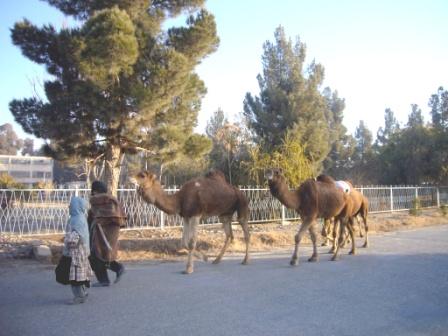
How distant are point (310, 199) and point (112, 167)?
7262 mm

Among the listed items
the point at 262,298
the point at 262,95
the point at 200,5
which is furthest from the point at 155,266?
the point at 262,95

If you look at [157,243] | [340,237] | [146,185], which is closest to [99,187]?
[146,185]

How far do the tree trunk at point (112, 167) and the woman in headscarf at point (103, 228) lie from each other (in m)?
7.39

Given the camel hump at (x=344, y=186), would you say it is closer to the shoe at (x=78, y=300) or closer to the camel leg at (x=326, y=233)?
the camel leg at (x=326, y=233)

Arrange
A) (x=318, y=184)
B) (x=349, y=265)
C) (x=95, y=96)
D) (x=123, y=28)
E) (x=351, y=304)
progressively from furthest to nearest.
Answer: (x=95, y=96) < (x=123, y=28) < (x=318, y=184) < (x=349, y=265) < (x=351, y=304)

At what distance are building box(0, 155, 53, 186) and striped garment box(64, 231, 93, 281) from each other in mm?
79517

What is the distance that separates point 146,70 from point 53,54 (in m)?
2.95

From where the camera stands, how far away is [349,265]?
9805mm

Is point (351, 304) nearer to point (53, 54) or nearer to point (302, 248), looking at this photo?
point (302, 248)

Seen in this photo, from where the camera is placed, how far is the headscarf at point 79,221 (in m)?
6.67

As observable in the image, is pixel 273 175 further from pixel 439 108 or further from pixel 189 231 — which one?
pixel 439 108

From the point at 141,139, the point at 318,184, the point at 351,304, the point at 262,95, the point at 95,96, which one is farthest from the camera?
the point at 262,95

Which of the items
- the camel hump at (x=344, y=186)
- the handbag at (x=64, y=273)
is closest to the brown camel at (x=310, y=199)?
the camel hump at (x=344, y=186)

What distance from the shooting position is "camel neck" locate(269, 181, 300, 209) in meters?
10.3
